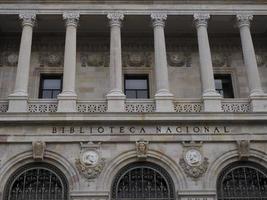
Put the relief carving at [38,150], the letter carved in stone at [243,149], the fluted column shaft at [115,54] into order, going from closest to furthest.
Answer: the relief carving at [38,150] < the letter carved in stone at [243,149] < the fluted column shaft at [115,54]

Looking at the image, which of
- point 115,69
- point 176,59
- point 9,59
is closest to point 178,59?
point 176,59

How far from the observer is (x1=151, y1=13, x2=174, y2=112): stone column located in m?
21.2

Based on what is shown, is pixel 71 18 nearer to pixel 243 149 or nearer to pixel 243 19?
pixel 243 19

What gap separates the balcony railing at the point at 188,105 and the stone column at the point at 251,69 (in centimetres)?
230

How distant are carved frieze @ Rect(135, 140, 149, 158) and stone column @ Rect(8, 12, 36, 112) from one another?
502cm

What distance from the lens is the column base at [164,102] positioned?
21.0 m

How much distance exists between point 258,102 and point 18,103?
10.3 metres

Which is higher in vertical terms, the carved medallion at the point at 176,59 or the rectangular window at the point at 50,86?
the carved medallion at the point at 176,59

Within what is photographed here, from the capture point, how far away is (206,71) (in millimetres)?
22000


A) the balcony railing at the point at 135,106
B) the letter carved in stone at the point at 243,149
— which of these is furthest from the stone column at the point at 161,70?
the letter carved in stone at the point at 243,149

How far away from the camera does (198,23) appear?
76.5ft

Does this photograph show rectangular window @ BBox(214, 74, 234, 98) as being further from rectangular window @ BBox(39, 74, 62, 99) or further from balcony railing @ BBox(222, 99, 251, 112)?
rectangular window @ BBox(39, 74, 62, 99)

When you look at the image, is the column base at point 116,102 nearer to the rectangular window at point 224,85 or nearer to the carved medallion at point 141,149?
the carved medallion at point 141,149

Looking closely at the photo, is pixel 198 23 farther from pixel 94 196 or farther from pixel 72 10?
pixel 94 196
